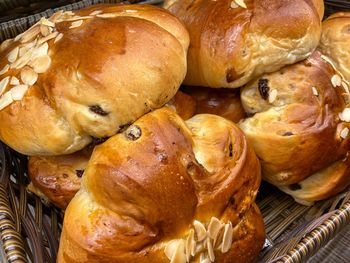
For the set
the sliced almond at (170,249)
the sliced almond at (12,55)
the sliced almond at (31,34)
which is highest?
the sliced almond at (31,34)

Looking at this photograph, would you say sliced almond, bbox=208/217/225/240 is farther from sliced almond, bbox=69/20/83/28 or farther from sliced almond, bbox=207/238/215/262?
sliced almond, bbox=69/20/83/28

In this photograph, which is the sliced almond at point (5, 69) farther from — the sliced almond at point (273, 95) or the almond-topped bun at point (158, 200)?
the sliced almond at point (273, 95)

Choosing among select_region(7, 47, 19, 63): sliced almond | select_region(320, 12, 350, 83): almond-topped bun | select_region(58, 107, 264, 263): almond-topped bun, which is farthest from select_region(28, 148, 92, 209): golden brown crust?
select_region(320, 12, 350, 83): almond-topped bun

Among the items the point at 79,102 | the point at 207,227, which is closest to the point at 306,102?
the point at 207,227

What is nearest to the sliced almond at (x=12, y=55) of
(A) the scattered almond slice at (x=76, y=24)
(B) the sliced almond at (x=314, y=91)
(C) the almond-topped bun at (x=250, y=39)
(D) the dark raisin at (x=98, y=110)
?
(A) the scattered almond slice at (x=76, y=24)

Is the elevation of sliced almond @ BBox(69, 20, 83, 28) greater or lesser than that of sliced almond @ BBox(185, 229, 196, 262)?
greater

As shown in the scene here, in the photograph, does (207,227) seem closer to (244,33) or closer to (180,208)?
(180,208)

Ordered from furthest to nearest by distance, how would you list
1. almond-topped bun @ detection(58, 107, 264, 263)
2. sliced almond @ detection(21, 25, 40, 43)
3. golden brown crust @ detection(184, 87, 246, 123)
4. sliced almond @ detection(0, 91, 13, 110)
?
golden brown crust @ detection(184, 87, 246, 123), sliced almond @ detection(21, 25, 40, 43), sliced almond @ detection(0, 91, 13, 110), almond-topped bun @ detection(58, 107, 264, 263)

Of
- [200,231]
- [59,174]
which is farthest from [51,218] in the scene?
[200,231]
